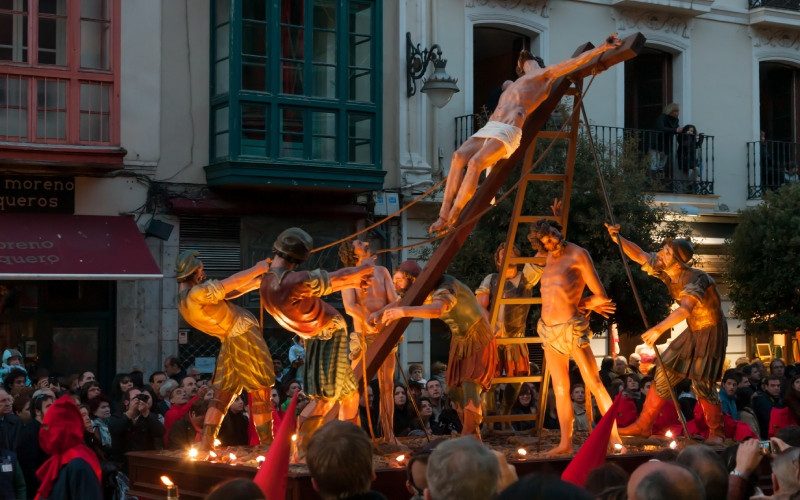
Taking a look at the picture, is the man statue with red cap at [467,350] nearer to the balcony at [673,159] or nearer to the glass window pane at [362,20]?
the glass window pane at [362,20]

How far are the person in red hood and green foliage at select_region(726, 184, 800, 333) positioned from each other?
13905 mm

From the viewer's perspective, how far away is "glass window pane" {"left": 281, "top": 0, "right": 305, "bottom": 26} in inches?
744

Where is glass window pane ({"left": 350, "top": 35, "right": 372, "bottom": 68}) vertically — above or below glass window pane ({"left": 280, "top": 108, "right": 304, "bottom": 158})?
above

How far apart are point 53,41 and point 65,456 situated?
10.7m

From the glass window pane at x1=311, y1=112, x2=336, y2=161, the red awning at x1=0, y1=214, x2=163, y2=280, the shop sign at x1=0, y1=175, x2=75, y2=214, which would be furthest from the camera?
the glass window pane at x1=311, y1=112, x2=336, y2=161

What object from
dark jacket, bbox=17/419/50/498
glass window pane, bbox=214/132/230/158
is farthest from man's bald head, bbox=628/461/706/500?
glass window pane, bbox=214/132/230/158

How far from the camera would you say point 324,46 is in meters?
19.2

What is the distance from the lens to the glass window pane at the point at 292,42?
1886 cm

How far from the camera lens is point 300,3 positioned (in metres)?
19.0

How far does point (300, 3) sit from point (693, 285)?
9412mm

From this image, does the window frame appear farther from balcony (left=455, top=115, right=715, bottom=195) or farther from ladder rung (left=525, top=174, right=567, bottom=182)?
ladder rung (left=525, top=174, right=567, bottom=182)

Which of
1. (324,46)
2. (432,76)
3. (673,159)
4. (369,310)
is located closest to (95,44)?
(324,46)

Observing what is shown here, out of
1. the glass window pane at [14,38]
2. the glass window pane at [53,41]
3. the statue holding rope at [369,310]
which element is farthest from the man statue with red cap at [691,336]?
the glass window pane at [14,38]

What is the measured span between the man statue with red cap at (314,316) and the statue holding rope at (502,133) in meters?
1.07
